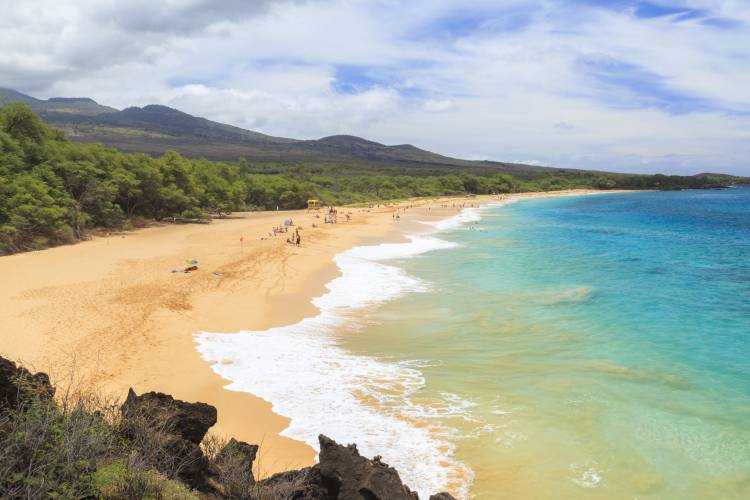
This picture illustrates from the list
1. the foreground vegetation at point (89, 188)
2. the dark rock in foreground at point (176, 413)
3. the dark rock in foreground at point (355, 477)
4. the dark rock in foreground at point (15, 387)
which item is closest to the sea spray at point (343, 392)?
the dark rock in foreground at point (355, 477)

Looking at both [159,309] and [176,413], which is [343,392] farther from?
[159,309]

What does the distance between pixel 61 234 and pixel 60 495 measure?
3056 centimetres

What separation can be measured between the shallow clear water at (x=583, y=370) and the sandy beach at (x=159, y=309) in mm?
3560

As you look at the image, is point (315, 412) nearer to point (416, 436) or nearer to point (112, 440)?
point (416, 436)

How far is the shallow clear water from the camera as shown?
8477mm

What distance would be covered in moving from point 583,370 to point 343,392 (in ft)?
20.6

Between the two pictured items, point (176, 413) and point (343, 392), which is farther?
point (343, 392)

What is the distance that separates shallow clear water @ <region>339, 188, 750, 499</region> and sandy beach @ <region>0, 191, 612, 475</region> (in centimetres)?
356

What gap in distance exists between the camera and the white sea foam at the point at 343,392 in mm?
8641

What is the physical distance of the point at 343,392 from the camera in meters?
11.1

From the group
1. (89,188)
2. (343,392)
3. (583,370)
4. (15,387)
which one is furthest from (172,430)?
(89,188)

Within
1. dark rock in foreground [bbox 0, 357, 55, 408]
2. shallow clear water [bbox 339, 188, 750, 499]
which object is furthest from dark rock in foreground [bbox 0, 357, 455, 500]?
shallow clear water [bbox 339, 188, 750, 499]

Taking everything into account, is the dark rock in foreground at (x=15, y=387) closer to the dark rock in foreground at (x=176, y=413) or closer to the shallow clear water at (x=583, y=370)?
the dark rock in foreground at (x=176, y=413)

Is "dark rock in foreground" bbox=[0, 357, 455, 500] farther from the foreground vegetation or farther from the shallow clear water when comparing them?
the foreground vegetation
